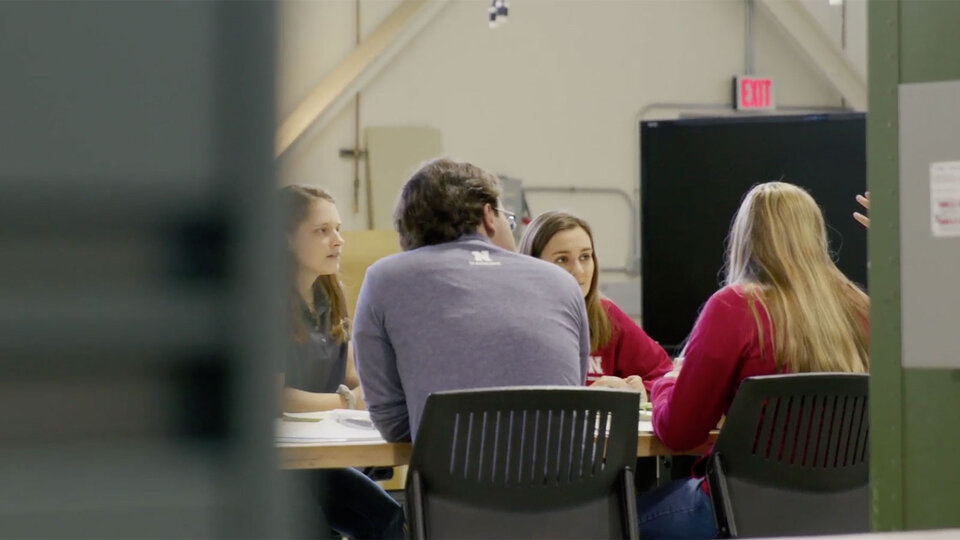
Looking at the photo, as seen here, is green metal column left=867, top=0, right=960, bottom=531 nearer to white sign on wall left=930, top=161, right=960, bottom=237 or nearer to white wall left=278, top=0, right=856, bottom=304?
white sign on wall left=930, top=161, right=960, bottom=237

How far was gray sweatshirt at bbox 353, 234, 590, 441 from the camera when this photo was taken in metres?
2.40

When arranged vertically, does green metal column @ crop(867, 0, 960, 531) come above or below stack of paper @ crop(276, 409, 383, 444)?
above

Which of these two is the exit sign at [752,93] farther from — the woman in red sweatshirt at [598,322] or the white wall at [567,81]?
the woman in red sweatshirt at [598,322]

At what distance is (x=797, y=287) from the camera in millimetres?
2521

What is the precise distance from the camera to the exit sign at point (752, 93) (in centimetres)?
767

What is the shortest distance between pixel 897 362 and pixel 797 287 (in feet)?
1.98

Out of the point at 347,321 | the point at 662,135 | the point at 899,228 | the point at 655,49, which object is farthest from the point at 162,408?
the point at 655,49

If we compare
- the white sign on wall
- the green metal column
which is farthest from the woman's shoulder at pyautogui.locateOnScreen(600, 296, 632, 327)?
the white sign on wall

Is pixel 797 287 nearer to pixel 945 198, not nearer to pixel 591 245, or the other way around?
pixel 945 198

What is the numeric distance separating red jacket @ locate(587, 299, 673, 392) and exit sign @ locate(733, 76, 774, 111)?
4436 millimetres

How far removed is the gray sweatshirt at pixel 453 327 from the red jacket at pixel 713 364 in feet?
0.81

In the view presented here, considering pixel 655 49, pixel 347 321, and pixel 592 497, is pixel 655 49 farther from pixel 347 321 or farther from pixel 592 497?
pixel 592 497

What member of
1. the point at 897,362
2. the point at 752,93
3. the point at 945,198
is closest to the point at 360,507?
the point at 897,362

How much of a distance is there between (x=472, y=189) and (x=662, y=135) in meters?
1.77
